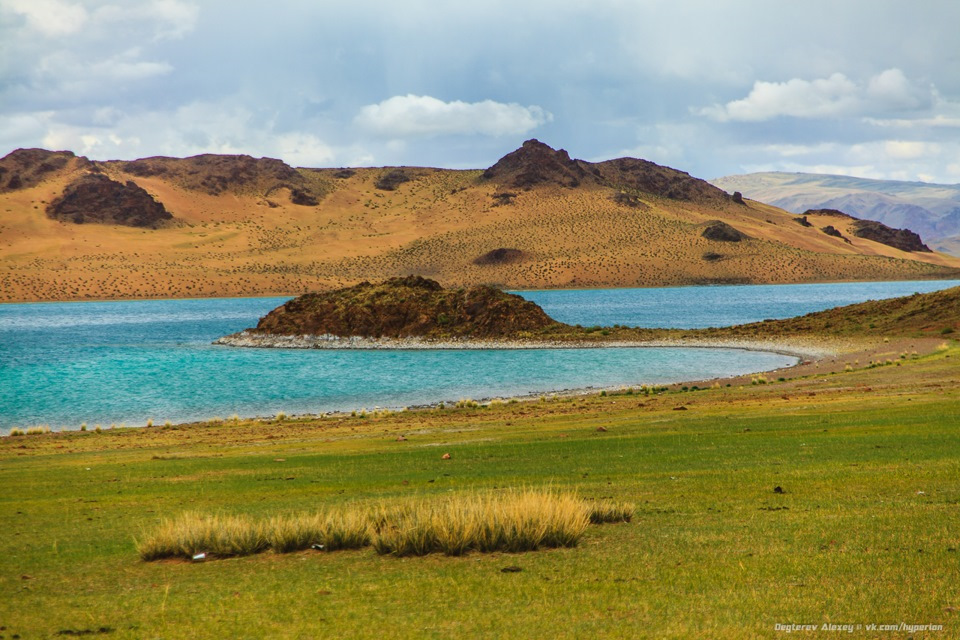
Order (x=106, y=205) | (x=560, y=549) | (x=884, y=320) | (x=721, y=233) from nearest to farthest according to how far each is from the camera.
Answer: (x=560, y=549), (x=884, y=320), (x=721, y=233), (x=106, y=205)

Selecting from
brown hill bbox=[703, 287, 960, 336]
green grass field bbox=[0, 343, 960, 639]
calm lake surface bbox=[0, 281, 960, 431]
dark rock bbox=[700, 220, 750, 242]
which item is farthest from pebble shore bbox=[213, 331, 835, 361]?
dark rock bbox=[700, 220, 750, 242]

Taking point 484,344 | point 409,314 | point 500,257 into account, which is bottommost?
point 484,344

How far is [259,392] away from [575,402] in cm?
1830

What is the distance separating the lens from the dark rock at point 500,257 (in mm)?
169125

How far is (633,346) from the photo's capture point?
207 feet

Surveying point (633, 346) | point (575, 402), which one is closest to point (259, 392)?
point (575, 402)

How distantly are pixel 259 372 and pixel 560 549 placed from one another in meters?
46.6

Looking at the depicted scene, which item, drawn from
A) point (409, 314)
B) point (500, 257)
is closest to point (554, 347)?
point (409, 314)

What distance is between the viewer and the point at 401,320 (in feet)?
236

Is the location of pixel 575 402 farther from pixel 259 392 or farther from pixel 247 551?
pixel 247 551

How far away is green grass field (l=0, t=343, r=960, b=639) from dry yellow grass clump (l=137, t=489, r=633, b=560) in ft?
0.60

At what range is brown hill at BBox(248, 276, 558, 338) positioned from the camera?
230 feet

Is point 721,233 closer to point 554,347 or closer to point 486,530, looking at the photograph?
point 554,347

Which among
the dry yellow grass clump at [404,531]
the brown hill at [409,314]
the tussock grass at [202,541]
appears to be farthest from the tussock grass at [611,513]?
the brown hill at [409,314]
